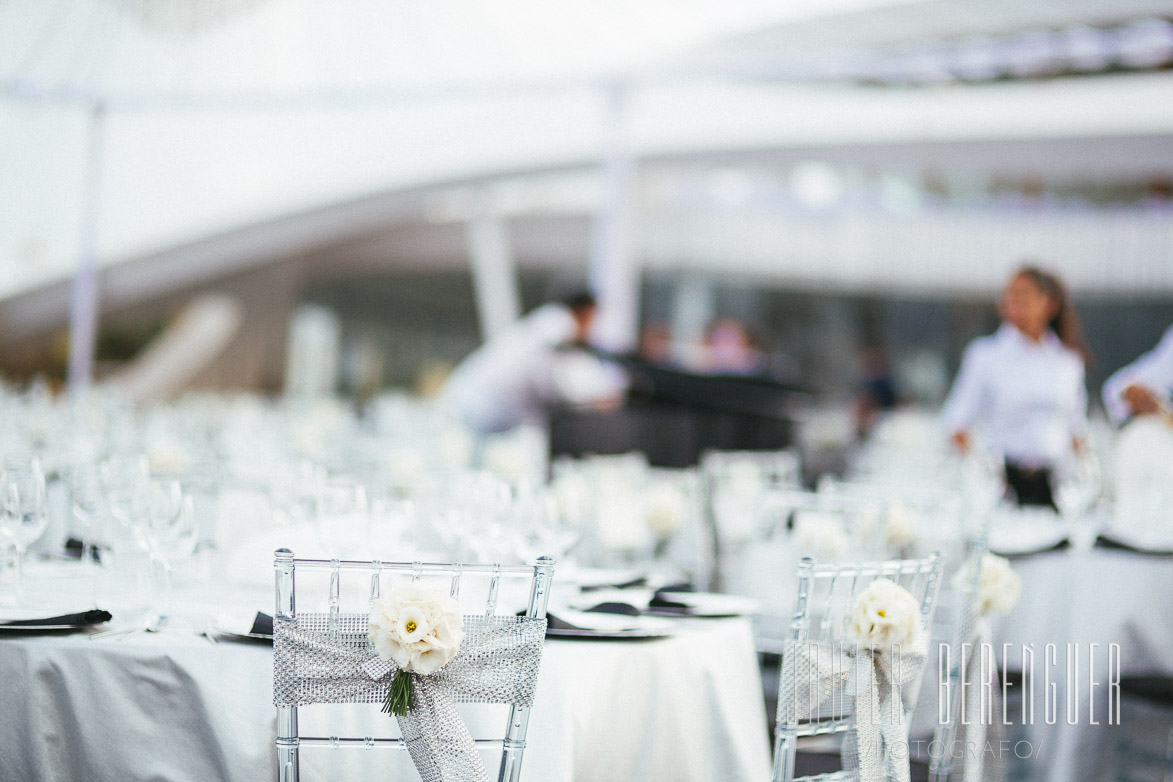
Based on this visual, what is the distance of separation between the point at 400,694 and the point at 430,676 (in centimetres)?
5

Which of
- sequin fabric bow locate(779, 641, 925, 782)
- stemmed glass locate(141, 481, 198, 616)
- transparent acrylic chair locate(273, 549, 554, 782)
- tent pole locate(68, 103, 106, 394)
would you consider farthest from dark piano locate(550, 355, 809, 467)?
tent pole locate(68, 103, 106, 394)

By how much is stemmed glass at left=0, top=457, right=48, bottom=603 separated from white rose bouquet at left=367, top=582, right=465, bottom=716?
857mm

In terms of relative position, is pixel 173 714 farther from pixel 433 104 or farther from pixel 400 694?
pixel 433 104

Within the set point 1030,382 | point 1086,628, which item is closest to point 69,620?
point 1086,628

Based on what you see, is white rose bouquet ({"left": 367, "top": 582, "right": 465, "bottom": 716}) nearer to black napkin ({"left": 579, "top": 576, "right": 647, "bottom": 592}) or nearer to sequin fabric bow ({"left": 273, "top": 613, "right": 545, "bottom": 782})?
sequin fabric bow ({"left": 273, "top": 613, "right": 545, "bottom": 782})

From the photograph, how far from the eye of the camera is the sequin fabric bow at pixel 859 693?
2021mm

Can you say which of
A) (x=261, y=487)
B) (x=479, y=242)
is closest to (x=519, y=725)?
(x=261, y=487)

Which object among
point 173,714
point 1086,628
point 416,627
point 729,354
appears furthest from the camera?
point 729,354

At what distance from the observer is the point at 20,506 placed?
2238mm

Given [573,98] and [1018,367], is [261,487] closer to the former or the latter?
[1018,367]

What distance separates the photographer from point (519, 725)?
1.90 meters

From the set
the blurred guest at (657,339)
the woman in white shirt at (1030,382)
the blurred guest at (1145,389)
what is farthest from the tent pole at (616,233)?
the blurred guest at (657,339)

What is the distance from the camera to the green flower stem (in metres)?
1.81

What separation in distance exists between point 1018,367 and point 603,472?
6.05 ft
